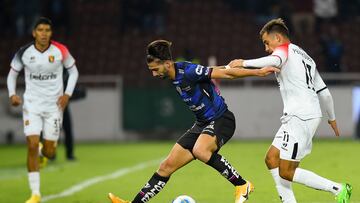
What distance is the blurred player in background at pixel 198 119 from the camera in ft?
28.5

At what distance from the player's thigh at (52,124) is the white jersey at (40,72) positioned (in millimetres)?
76

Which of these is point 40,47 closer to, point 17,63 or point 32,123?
point 17,63

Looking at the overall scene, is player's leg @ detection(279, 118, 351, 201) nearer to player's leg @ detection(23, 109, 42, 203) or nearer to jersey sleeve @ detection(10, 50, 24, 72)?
player's leg @ detection(23, 109, 42, 203)

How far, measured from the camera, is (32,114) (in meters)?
11.0

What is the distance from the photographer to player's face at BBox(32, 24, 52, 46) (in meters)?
10.9

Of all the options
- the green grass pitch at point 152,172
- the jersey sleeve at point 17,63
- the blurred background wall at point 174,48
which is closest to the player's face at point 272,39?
the green grass pitch at point 152,172

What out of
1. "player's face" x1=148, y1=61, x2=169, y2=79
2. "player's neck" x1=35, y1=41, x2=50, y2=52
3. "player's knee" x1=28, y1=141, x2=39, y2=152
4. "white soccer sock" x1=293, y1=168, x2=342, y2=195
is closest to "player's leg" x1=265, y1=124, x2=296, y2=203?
"white soccer sock" x1=293, y1=168, x2=342, y2=195

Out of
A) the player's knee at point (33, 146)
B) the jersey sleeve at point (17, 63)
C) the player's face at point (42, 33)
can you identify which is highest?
the player's face at point (42, 33)

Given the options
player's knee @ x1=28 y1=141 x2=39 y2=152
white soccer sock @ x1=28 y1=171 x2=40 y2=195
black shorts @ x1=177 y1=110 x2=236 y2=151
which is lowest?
white soccer sock @ x1=28 y1=171 x2=40 y2=195

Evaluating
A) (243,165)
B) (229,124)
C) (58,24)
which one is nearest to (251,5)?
(58,24)

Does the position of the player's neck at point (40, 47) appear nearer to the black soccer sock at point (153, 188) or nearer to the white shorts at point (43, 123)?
the white shorts at point (43, 123)

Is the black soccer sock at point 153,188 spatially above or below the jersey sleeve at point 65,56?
below

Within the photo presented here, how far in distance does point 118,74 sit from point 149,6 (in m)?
2.07

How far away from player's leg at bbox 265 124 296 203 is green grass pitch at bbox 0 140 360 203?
1.29 m
